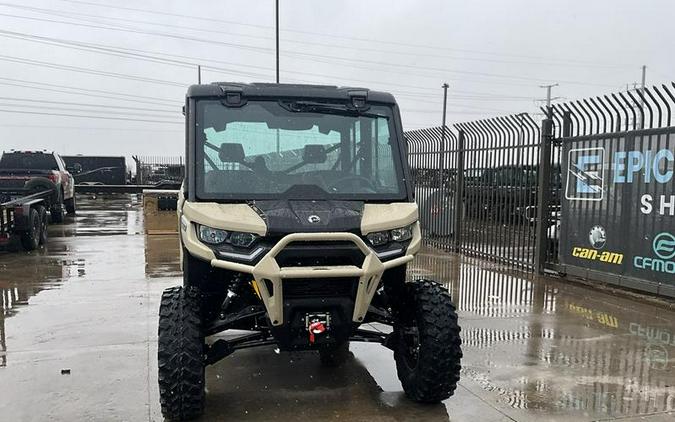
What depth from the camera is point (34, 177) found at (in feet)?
47.2

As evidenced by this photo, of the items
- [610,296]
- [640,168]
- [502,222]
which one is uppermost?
[640,168]

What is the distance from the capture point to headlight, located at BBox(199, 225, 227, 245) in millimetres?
3703

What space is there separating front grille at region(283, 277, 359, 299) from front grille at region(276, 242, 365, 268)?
11cm

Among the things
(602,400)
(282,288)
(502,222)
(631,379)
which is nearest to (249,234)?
(282,288)

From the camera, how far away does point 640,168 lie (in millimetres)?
7766

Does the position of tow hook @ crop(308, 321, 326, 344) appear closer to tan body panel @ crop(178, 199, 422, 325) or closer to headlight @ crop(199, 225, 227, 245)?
tan body panel @ crop(178, 199, 422, 325)

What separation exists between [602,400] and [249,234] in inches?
117

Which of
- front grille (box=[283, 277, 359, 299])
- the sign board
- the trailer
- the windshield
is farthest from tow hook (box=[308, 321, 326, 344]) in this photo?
the trailer

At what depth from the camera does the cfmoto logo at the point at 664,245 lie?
7.34 m

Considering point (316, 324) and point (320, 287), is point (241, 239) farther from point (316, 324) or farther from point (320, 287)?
point (316, 324)

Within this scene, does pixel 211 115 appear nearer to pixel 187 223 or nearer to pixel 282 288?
pixel 187 223

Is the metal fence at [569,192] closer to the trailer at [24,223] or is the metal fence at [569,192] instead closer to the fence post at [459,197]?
the fence post at [459,197]

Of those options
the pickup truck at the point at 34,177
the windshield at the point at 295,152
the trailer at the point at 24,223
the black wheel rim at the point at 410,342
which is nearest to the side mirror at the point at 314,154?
the windshield at the point at 295,152

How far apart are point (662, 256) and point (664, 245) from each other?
15 cm
